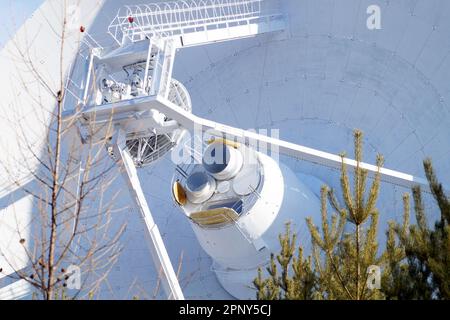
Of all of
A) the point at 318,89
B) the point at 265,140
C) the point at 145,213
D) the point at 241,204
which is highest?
the point at 318,89

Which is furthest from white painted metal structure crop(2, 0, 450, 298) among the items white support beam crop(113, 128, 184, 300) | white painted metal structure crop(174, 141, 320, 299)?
white support beam crop(113, 128, 184, 300)

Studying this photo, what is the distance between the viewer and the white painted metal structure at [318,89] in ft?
50.2

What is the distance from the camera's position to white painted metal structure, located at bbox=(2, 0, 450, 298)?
50.2ft

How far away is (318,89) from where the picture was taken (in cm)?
1714

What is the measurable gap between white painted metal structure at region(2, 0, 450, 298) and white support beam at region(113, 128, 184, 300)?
1131mm

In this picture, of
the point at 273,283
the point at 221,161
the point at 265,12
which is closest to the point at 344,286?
the point at 273,283

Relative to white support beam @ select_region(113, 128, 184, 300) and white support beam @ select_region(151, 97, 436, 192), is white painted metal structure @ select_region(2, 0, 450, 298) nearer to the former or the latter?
white support beam @ select_region(151, 97, 436, 192)

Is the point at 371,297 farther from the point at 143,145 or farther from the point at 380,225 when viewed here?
the point at 143,145

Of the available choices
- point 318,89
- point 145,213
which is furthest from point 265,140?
point 318,89

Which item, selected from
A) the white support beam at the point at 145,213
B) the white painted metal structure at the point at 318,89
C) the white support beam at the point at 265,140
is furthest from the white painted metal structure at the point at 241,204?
the white support beam at the point at 145,213

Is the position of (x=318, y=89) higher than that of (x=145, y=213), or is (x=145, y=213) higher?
(x=318, y=89)

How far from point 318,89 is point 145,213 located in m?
4.94

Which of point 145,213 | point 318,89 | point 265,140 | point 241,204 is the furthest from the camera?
point 318,89

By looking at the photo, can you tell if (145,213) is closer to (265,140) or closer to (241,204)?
(241,204)
